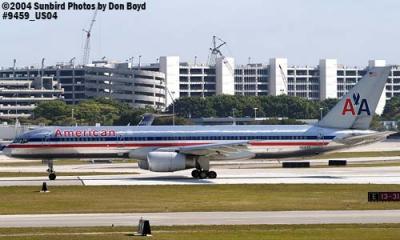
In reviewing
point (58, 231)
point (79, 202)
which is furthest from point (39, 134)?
point (58, 231)

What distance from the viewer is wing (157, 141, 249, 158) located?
248 ft

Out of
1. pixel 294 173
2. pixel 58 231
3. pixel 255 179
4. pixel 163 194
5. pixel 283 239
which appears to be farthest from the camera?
pixel 294 173

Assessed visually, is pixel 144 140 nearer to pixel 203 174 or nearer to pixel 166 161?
pixel 166 161

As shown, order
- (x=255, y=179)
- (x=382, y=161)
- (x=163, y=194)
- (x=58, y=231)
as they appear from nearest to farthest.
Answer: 1. (x=58, y=231)
2. (x=163, y=194)
3. (x=255, y=179)
4. (x=382, y=161)

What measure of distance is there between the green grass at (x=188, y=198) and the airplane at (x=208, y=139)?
8.42 m

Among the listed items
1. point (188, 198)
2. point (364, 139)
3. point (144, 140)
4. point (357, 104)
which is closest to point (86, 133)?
point (144, 140)

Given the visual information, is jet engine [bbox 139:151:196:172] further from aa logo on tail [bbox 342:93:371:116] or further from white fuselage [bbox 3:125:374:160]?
aa logo on tail [bbox 342:93:371:116]

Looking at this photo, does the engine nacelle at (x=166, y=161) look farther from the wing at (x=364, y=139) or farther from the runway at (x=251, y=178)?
the wing at (x=364, y=139)

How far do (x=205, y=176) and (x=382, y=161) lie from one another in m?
33.7

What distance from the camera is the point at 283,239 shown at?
41.6m

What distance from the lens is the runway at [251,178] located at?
243 ft

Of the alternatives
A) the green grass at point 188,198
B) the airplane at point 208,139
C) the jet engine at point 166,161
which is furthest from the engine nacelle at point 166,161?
the green grass at point 188,198

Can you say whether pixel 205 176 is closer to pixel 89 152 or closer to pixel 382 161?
pixel 89 152

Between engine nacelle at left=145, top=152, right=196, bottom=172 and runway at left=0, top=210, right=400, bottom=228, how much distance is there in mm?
22770
